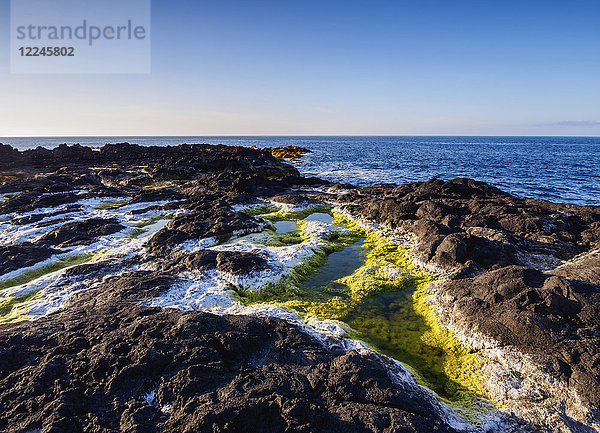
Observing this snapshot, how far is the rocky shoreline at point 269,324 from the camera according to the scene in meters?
5.89

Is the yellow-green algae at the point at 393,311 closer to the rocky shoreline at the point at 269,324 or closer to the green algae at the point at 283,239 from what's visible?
the rocky shoreline at the point at 269,324

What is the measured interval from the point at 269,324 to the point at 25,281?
11.9 meters

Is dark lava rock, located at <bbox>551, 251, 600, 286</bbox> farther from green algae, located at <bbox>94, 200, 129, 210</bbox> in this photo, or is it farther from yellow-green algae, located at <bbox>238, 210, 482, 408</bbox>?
green algae, located at <bbox>94, 200, 129, 210</bbox>

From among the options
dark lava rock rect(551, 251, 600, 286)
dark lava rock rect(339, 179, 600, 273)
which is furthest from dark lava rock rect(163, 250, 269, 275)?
dark lava rock rect(551, 251, 600, 286)

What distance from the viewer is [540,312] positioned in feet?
30.1

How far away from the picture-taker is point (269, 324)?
855cm

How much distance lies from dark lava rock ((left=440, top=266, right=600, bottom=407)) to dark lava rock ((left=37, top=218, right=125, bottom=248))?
759 inches

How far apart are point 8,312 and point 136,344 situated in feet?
23.8

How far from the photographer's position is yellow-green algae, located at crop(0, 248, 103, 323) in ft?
33.7

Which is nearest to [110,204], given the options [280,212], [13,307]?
[280,212]

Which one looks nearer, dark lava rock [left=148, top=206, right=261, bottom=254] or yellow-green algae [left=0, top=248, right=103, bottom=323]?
yellow-green algae [left=0, top=248, right=103, bottom=323]

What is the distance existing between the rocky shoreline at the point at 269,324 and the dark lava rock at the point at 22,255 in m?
0.08

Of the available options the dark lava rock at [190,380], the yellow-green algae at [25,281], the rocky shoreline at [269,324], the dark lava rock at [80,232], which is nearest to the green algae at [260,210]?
Result: the rocky shoreline at [269,324]

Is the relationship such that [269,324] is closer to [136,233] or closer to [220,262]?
[220,262]
